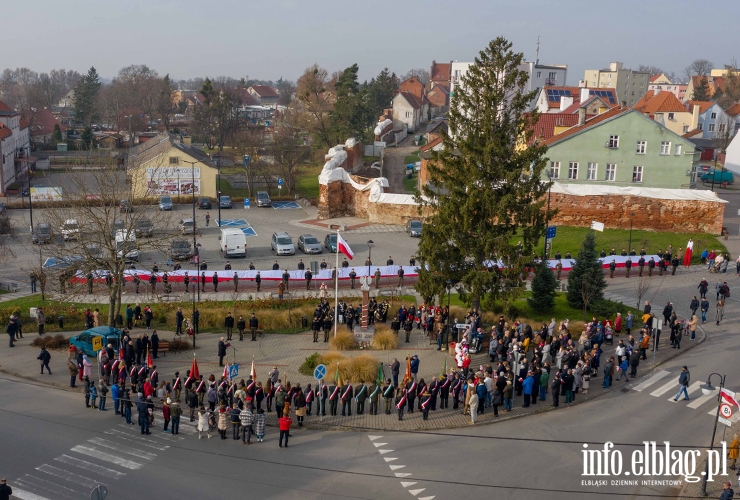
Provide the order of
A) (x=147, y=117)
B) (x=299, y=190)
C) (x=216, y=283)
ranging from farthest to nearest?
1. (x=147, y=117)
2. (x=299, y=190)
3. (x=216, y=283)

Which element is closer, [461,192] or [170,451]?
[170,451]

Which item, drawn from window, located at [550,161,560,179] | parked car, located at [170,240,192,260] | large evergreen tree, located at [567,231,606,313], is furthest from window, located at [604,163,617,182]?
parked car, located at [170,240,192,260]

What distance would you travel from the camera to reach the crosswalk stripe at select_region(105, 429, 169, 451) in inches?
710

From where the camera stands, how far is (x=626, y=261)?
34250 millimetres

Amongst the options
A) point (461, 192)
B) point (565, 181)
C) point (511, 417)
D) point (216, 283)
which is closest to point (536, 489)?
point (511, 417)

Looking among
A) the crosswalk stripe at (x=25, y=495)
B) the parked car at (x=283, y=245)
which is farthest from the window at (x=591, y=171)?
the crosswalk stripe at (x=25, y=495)

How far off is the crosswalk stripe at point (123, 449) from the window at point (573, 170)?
35403 mm

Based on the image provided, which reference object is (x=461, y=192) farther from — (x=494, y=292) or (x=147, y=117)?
(x=147, y=117)

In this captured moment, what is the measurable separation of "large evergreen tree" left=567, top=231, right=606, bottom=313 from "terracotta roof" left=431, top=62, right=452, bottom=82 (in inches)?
4669

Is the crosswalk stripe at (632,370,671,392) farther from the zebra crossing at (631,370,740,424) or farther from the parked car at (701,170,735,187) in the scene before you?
the parked car at (701,170,735,187)

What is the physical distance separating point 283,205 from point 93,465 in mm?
41105

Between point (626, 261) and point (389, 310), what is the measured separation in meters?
12.9

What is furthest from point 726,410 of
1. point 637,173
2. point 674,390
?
point 637,173

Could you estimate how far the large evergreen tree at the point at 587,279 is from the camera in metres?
27.8
